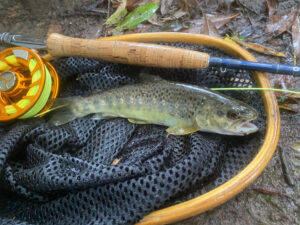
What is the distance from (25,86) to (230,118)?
1.57 m

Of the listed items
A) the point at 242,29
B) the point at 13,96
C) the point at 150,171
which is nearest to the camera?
the point at 150,171

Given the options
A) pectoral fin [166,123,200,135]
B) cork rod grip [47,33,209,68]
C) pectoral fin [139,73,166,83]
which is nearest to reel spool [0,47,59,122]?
cork rod grip [47,33,209,68]

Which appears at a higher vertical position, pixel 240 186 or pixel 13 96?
pixel 13 96

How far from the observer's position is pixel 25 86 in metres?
2.09

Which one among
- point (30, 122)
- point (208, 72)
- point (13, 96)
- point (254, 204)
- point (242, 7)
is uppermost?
point (242, 7)

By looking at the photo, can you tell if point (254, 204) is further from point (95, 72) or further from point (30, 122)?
point (30, 122)

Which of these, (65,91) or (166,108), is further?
(65,91)

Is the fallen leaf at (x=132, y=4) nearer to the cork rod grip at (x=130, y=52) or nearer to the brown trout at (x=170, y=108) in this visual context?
the cork rod grip at (x=130, y=52)

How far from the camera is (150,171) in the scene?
165cm

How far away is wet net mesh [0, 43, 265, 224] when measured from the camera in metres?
1.56

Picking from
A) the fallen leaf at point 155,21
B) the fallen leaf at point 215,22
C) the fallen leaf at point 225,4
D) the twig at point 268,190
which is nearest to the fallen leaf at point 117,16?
the fallen leaf at point 155,21

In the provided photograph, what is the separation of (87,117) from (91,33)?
1.64 meters

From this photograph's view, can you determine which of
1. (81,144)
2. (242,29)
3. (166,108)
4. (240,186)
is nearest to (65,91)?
(81,144)

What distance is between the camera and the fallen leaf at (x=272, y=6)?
309 cm
